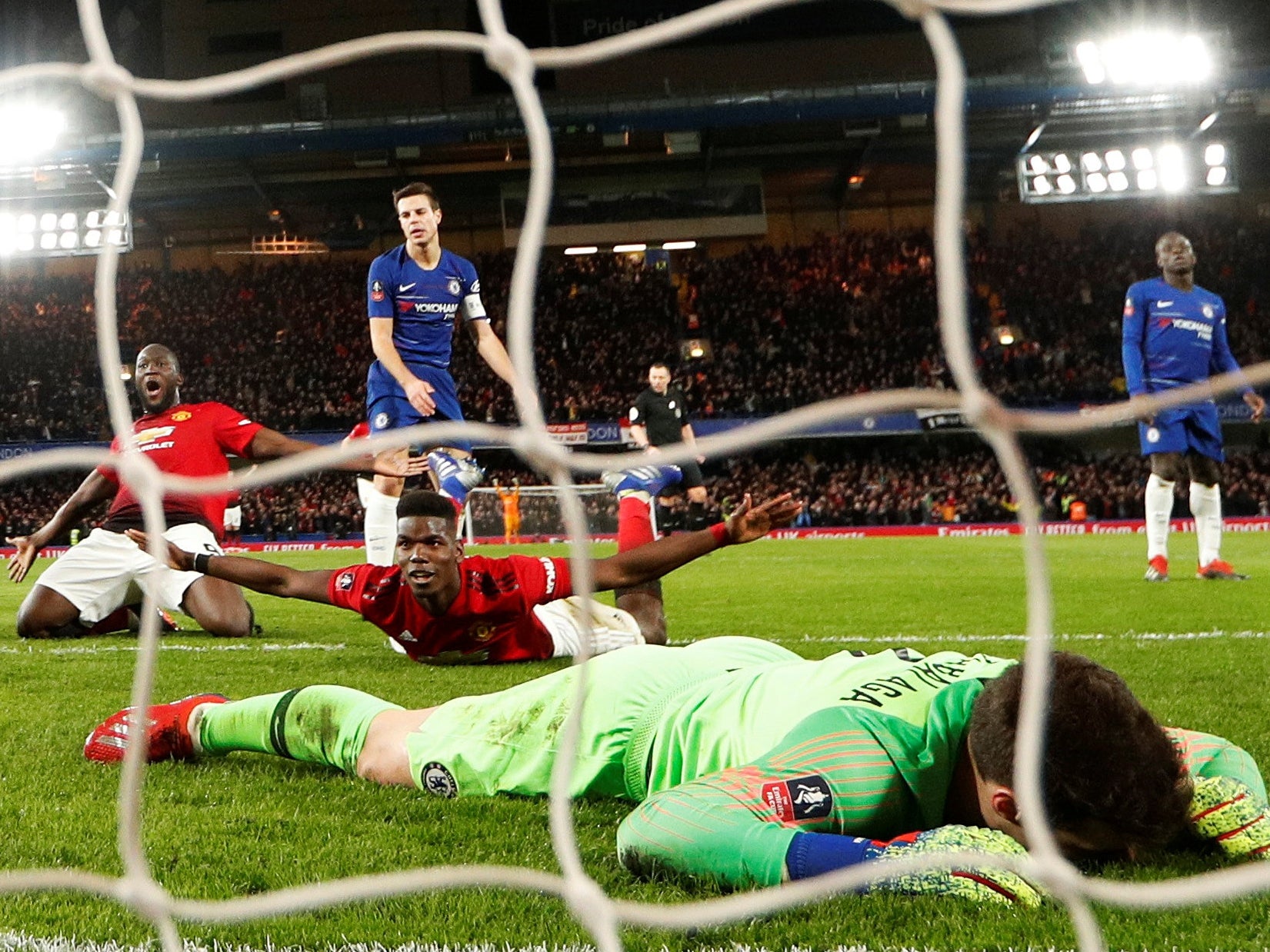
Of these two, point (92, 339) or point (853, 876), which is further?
point (92, 339)

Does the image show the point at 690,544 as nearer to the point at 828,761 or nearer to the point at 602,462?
the point at 828,761

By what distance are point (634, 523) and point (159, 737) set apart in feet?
9.56

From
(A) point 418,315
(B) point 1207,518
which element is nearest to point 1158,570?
(B) point 1207,518

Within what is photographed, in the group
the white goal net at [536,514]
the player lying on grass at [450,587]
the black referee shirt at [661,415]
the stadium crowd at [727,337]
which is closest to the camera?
the player lying on grass at [450,587]

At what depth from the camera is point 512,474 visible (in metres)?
25.6

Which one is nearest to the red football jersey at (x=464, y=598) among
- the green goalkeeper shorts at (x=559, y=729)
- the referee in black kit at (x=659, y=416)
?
the green goalkeeper shorts at (x=559, y=729)

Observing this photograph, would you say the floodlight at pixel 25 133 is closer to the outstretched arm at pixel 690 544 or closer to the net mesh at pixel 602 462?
the outstretched arm at pixel 690 544

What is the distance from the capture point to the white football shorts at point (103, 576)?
19.3ft

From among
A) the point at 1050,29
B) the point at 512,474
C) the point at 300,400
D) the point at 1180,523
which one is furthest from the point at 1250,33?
the point at 300,400

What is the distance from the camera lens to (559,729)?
2.52 meters

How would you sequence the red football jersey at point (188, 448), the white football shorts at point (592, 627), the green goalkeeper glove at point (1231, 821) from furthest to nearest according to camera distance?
the red football jersey at point (188, 448) < the white football shorts at point (592, 627) < the green goalkeeper glove at point (1231, 821)

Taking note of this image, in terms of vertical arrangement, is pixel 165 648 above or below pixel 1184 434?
below

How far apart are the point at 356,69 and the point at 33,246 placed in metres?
7.48

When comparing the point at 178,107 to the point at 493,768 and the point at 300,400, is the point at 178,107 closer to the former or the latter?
the point at 300,400
